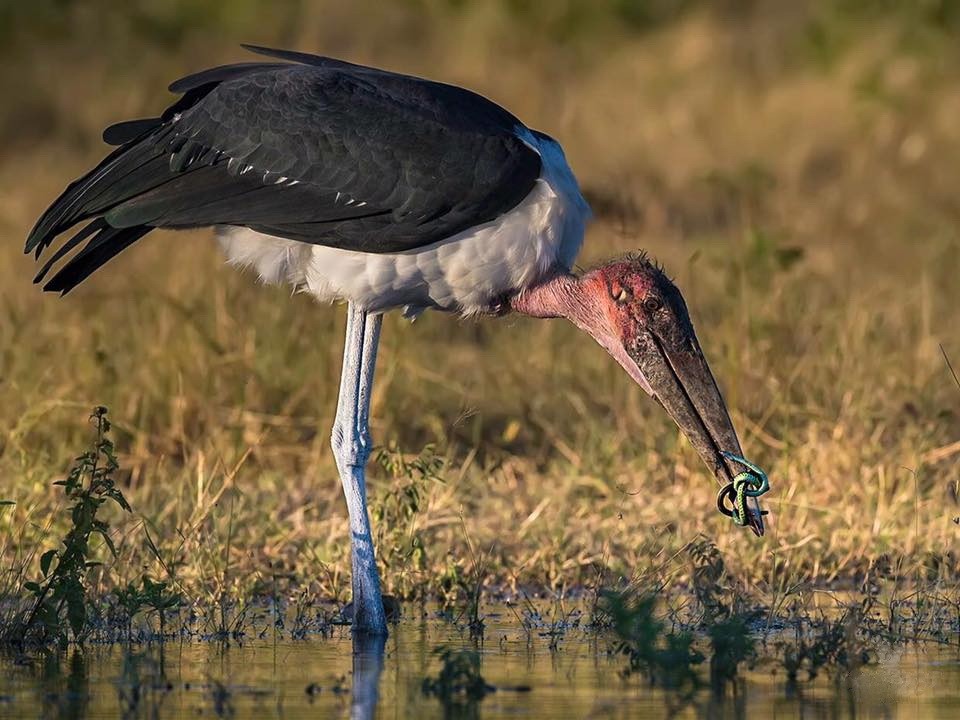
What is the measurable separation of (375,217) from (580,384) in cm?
259

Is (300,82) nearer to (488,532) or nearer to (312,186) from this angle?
(312,186)

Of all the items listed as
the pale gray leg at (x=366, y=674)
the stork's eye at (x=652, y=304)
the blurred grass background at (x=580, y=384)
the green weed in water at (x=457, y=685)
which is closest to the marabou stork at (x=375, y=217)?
the stork's eye at (x=652, y=304)

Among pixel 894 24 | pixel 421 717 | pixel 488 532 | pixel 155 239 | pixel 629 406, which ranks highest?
pixel 894 24

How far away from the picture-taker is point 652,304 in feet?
17.7

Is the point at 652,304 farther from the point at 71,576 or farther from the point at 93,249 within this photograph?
the point at 71,576

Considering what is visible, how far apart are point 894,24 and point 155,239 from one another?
5.78 m

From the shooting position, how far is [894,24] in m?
13.2

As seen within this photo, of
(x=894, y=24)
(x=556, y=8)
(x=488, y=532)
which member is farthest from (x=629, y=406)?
(x=556, y=8)

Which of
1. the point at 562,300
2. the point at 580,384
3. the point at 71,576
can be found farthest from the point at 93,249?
the point at 580,384

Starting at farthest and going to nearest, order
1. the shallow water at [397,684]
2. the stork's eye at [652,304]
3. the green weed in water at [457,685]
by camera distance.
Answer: the stork's eye at [652,304] < the green weed in water at [457,685] < the shallow water at [397,684]

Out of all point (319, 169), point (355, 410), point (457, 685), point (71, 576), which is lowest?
point (457, 685)

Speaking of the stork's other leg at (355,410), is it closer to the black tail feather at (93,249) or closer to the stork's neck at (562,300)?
the stork's neck at (562,300)

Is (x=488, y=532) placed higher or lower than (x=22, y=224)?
lower

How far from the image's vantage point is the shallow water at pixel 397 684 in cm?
410
